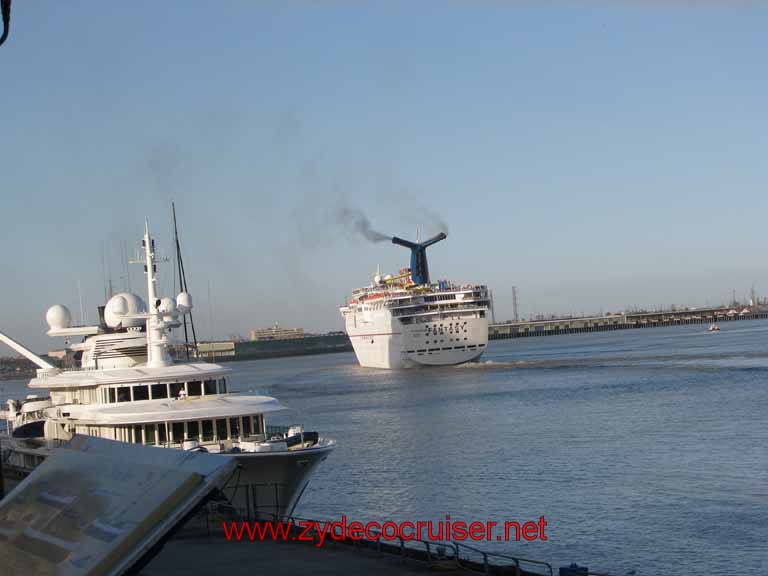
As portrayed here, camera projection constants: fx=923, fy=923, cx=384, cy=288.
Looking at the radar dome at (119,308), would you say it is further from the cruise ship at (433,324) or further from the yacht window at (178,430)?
the cruise ship at (433,324)

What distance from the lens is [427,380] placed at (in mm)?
79625

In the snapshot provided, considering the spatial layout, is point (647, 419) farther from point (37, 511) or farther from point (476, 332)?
point (476, 332)

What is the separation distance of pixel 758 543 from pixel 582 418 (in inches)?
970

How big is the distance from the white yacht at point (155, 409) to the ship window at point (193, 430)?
0.03 meters

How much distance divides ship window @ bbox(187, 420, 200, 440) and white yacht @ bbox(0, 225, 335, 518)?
0.03 m

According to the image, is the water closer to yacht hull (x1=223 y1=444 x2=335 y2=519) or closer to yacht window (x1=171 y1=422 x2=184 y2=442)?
yacht hull (x1=223 y1=444 x2=335 y2=519)

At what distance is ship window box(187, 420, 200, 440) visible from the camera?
77.9 ft

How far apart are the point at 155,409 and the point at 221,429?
1.77m

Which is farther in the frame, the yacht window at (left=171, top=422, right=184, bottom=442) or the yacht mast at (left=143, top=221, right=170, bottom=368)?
the yacht mast at (left=143, top=221, right=170, bottom=368)

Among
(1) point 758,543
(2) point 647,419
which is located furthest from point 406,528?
(2) point 647,419

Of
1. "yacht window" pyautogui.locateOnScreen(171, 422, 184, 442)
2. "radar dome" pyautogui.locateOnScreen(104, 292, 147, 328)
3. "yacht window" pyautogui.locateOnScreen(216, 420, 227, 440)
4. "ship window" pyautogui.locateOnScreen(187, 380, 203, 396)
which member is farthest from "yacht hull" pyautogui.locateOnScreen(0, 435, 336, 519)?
"radar dome" pyautogui.locateOnScreen(104, 292, 147, 328)

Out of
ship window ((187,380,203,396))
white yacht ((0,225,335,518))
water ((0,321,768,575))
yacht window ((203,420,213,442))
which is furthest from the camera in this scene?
ship window ((187,380,203,396))

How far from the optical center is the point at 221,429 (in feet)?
78.9

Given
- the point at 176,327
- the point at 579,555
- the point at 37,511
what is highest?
the point at 176,327
